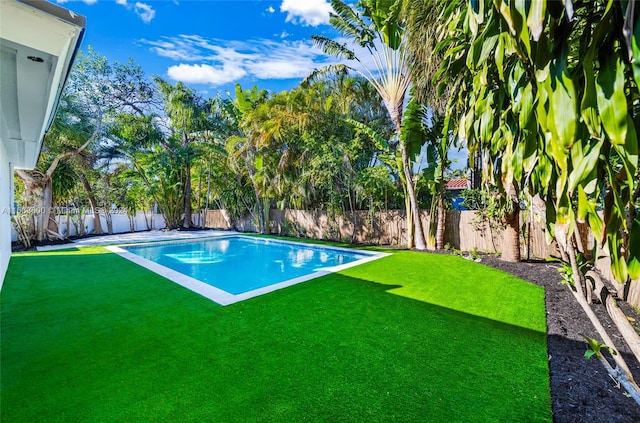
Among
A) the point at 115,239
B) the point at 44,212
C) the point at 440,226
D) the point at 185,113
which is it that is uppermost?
the point at 185,113

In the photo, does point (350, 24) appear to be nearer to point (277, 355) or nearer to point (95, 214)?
point (277, 355)

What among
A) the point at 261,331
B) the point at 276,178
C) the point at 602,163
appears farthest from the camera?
the point at 276,178

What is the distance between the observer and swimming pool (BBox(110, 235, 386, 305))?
702cm

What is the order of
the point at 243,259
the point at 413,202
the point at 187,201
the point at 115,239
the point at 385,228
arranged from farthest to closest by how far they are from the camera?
the point at 187,201, the point at 115,239, the point at 385,228, the point at 243,259, the point at 413,202

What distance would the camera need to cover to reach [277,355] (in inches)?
140

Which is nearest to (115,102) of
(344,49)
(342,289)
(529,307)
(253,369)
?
(344,49)

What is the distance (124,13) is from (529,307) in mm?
13713

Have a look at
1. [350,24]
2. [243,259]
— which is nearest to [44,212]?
[243,259]

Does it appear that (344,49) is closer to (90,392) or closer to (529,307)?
(529,307)

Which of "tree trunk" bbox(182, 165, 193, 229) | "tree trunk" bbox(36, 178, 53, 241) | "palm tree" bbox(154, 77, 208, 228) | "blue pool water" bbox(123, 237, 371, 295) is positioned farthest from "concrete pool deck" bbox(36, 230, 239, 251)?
"palm tree" bbox(154, 77, 208, 228)

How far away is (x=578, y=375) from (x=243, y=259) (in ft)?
35.9

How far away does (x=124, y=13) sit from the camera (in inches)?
368

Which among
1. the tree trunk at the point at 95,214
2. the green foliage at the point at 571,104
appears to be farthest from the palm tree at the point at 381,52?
the tree trunk at the point at 95,214

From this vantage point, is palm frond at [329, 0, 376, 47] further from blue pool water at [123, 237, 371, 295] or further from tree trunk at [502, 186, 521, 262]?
blue pool water at [123, 237, 371, 295]
